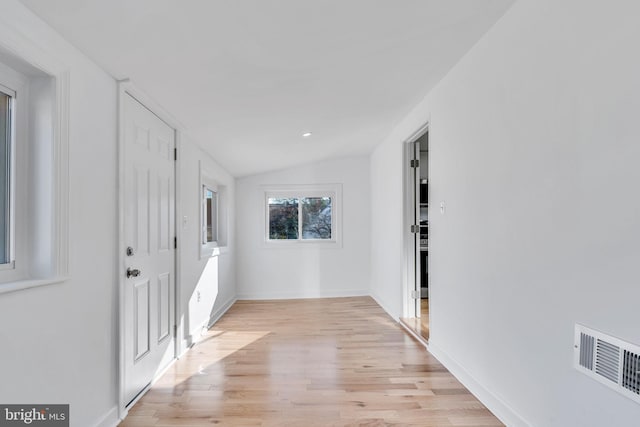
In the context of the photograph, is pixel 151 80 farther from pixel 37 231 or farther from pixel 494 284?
pixel 494 284

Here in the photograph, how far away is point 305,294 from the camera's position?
598 cm

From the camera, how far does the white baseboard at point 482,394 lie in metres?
1.99

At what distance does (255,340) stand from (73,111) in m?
2.72

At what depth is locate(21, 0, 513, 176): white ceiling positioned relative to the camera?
5.36 feet

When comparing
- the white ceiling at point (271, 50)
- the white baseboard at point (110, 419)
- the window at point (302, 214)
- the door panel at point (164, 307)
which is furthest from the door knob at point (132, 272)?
the window at point (302, 214)

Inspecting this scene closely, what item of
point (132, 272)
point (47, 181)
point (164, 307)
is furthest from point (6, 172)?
point (164, 307)

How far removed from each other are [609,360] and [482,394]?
1.12 m

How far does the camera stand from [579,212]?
1.53 m

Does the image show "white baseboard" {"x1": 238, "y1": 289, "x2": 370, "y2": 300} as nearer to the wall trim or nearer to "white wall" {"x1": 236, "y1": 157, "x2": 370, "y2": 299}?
"white wall" {"x1": 236, "y1": 157, "x2": 370, "y2": 299}

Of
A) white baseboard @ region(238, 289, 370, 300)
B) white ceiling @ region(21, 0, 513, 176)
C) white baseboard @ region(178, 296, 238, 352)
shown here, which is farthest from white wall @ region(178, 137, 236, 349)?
white baseboard @ region(238, 289, 370, 300)

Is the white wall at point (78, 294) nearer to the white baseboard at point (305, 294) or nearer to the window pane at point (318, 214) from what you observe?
the white baseboard at point (305, 294)

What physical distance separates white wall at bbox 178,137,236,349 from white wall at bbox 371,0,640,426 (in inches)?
93.9

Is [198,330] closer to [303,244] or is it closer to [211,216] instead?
[211,216]

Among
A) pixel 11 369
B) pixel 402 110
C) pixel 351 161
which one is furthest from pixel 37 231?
pixel 351 161
